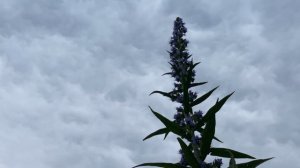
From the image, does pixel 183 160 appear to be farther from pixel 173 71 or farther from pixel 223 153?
pixel 173 71

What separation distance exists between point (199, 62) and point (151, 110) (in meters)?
2.60

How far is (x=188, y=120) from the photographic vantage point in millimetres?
9859

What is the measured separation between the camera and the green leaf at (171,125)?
9281 millimetres

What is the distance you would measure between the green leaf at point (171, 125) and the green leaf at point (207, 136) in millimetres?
1008

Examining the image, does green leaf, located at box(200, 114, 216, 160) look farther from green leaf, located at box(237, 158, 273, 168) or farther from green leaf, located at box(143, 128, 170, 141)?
green leaf, located at box(143, 128, 170, 141)

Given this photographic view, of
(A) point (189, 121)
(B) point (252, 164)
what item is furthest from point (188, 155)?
(A) point (189, 121)

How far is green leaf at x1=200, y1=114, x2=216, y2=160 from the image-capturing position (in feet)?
27.3

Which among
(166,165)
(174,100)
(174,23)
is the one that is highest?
(174,23)

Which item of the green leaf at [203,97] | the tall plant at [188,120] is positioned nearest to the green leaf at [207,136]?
the tall plant at [188,120]

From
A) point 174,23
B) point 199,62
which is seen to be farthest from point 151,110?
point 174,23

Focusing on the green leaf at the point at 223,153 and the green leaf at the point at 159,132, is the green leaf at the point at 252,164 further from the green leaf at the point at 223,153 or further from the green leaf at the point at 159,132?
the green leaf at the point at 159,132

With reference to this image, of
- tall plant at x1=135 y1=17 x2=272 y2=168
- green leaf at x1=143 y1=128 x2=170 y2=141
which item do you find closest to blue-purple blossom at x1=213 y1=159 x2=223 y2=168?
tall plant at x1=135 y1=17 x2=272 y2=168

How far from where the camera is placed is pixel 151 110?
936 cm

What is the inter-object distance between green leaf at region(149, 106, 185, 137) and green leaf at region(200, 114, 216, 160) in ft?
3.31
